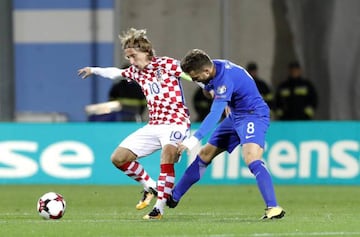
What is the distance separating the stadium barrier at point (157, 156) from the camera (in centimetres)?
1947

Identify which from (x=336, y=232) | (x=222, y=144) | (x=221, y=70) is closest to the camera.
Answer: (x=336, y=232)

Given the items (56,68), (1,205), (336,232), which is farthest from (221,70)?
(56,68)

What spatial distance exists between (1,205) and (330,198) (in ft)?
13.7

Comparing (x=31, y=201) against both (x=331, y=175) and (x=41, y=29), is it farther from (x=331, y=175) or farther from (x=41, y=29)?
(x=41, y=29)

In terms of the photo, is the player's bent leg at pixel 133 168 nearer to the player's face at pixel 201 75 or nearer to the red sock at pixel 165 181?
the red sock at pixel 165 181

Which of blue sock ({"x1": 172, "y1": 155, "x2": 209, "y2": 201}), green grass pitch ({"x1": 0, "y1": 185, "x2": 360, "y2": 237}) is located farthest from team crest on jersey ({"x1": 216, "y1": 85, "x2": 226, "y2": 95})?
blue sock ({"x1": 172, "y1": 155, "x2": 209, "y2": 201})

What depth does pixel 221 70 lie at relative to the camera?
40.3 feet

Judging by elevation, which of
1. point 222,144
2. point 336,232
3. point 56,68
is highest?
point 56,68

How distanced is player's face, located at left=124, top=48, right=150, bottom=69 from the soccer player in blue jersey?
1109 mm

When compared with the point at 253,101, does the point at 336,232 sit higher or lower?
lower

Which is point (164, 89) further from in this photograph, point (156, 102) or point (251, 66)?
point (251, 66)

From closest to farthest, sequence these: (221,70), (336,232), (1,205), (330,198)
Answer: (336,232) < (221,70) < (1,205) < (330,198)

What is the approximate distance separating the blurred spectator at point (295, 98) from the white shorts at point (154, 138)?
927 centimetres

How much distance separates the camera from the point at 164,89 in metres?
13.6
